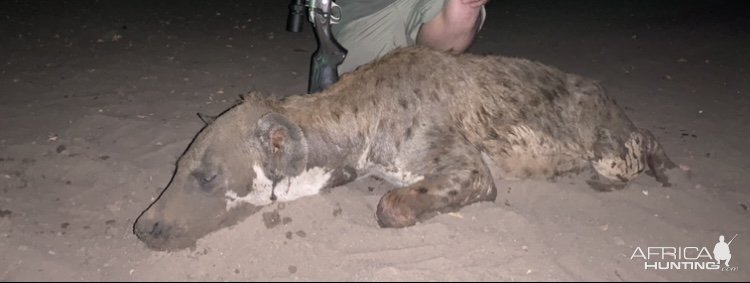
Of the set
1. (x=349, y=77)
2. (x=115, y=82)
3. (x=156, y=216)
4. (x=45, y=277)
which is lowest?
(x=115, y=82)

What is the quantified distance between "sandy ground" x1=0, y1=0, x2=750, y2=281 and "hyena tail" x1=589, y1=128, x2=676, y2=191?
0.10 metres

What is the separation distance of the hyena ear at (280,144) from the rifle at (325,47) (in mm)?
1112

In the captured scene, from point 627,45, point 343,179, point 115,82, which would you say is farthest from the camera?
point 627,45

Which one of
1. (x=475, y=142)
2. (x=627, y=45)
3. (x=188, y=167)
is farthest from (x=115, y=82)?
(x=627, y=45)

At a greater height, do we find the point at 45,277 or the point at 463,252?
the point at 463,252

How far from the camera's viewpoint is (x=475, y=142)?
3.36 meters

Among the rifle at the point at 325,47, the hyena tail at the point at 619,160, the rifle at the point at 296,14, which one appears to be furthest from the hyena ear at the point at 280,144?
the hyena tail at the point at 619,160

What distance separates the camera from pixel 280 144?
2918 mm

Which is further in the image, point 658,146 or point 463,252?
point 658,146

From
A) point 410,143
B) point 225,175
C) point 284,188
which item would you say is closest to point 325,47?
point 410,143

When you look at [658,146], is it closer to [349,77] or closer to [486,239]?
[486,239]

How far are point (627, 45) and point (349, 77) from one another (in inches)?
221

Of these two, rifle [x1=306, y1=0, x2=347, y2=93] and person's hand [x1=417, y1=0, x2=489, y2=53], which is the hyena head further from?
person's hand [x1=417, y1=0, x2=489, y2=53]

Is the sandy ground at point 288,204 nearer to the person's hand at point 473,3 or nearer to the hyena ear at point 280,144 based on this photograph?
the hyena ear at point 280,144
